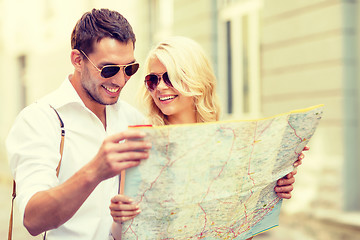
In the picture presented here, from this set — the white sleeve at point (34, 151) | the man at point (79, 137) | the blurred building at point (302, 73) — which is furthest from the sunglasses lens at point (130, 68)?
the blurred building at point (302, 73)

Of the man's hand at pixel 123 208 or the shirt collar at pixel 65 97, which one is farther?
the shirt collar at pixel 65 97

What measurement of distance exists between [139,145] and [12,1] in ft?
59.0

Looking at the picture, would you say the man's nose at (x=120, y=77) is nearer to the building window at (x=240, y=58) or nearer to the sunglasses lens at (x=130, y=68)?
the sunglasses lens at (x=130, y=68)

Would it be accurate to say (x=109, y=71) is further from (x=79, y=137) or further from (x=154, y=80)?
(x=154, y=80)

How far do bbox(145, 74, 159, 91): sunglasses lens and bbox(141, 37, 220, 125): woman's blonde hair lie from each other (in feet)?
0.26

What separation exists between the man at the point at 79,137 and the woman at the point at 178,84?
0.76ft

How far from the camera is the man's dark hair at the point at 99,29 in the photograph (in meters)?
1.97

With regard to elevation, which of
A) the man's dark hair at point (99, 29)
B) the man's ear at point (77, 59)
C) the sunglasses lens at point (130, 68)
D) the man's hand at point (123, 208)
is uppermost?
the man's dark hair at point (99, 29)

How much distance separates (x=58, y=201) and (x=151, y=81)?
0.95m

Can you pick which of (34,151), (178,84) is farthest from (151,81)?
(34,151)

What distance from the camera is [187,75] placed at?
7.61 feet

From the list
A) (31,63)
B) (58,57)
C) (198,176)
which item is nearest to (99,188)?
(198,176)

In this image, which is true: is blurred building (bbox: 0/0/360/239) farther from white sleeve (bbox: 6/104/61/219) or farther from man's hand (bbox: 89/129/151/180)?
man's hand (bbox: 89/129/151/180)

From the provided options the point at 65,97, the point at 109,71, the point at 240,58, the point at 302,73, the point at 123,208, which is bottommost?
the point at 123,208
